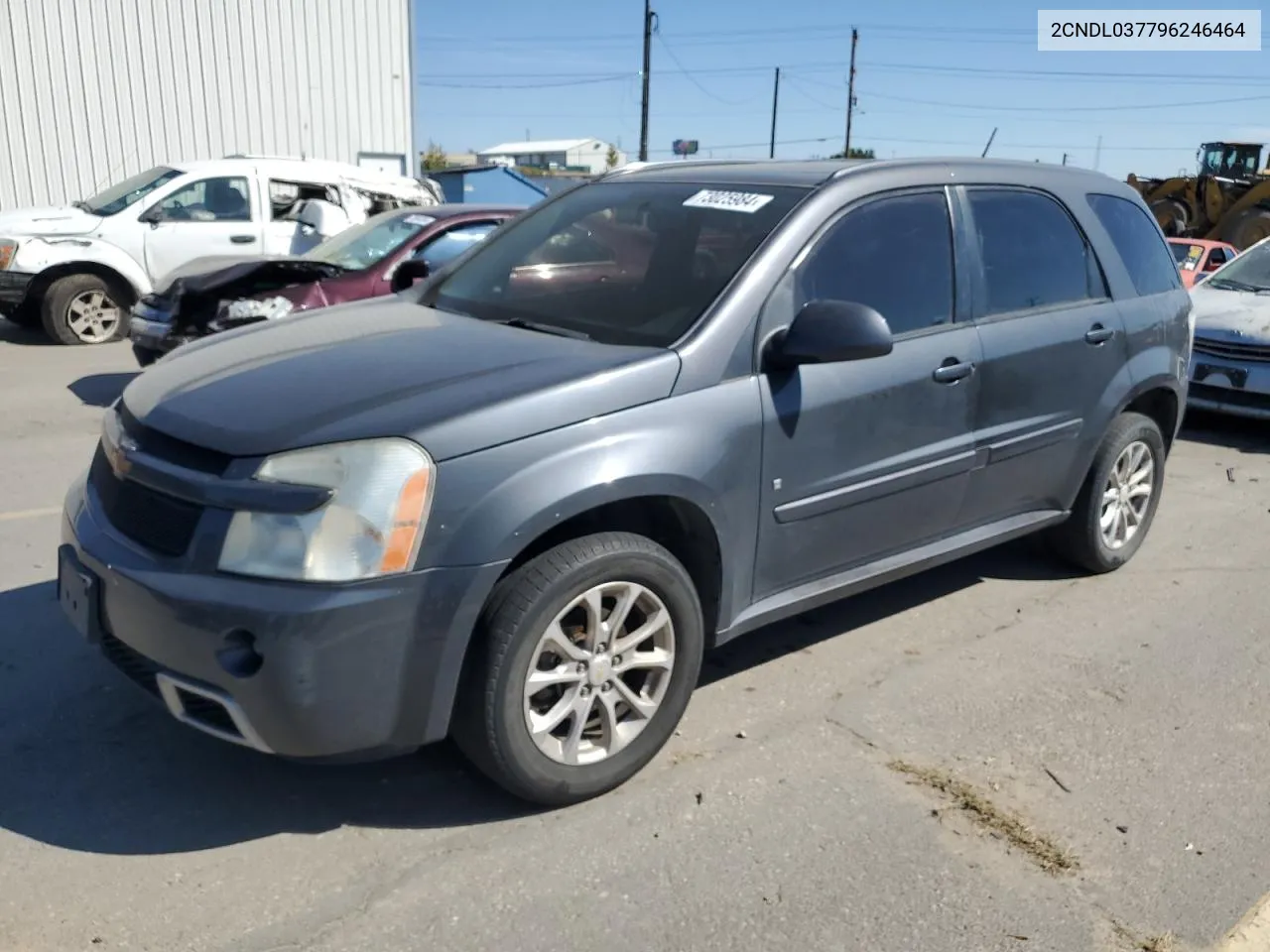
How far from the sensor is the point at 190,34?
61.5ft

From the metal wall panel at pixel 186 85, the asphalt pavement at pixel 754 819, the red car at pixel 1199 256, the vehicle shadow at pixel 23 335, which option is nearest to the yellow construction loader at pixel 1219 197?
the red car at pixel 1199 256

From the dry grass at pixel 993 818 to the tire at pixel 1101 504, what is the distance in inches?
77.8

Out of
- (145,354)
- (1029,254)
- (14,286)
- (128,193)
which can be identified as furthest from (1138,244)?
(128,193)

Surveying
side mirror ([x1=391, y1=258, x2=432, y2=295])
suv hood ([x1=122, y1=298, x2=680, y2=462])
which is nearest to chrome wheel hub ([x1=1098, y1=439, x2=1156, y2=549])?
suv hood ([x1=122, y1=298, x2=680, y2=462])

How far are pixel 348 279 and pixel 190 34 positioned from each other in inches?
520

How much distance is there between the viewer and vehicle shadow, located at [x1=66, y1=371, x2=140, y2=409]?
27.7 feet

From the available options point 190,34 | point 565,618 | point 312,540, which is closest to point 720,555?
point 565,618

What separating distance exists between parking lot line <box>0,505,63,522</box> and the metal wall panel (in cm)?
1450

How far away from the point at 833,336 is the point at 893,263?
2.38 feet

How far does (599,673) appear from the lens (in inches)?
122

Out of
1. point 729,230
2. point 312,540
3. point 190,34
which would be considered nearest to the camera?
point 312,540

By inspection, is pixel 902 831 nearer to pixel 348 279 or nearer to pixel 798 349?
pixel 798 349

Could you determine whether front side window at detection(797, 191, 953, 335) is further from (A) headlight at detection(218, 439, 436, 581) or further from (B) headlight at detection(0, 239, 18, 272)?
(B) headlight at detection(0, 239, 18, 272)

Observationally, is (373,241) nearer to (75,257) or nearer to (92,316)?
(75,257)
